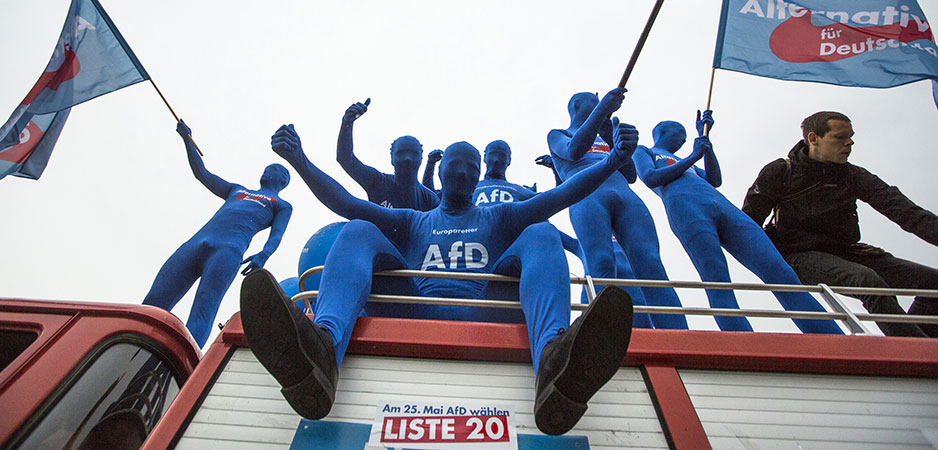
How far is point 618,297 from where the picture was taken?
4.44 ft

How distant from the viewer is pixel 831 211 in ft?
10.8

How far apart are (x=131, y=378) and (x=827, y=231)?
13.2 ft

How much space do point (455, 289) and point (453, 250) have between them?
206mm

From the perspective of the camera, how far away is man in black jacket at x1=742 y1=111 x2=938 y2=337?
3.12 m

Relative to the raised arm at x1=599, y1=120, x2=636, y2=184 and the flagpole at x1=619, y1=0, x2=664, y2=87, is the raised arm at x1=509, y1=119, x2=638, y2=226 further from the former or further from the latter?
the raised arm at x1=599, y1=120, x2=636, y2=184

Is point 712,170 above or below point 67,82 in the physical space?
below

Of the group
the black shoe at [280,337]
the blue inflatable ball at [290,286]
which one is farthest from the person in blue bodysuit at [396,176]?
the black shoe at [280,337]

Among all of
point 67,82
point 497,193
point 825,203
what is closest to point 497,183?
point 497,193

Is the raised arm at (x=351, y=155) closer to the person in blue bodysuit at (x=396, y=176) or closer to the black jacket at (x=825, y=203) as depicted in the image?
the person in blue bodysuit at (x=396, y=176)

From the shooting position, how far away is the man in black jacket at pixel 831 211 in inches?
123

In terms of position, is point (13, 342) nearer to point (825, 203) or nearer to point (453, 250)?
point (453, 250)

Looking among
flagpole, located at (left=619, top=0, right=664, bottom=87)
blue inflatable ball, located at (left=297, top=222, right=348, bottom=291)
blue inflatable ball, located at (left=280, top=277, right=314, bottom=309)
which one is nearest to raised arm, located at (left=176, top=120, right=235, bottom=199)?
blue inflatable ball, located at (left=280, top=277, right=314, bottom=309)

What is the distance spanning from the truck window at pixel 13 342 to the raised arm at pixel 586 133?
2.97 m

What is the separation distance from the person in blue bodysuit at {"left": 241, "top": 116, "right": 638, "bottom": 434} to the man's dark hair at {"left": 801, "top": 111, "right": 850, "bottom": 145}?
1.99m
